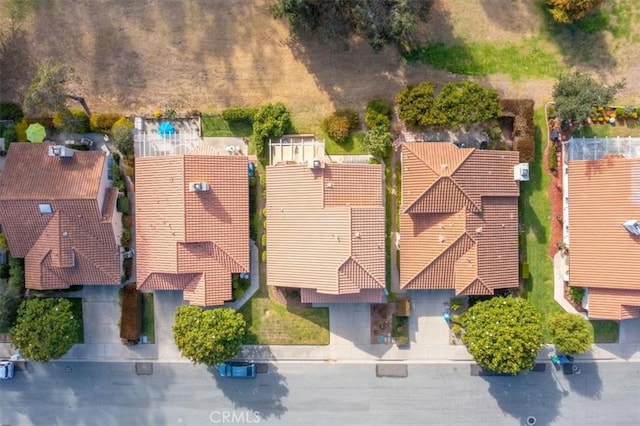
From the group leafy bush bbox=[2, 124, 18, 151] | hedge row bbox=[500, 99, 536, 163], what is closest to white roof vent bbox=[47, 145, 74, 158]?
leafy bush bbox=[2, 124, 18, 151]

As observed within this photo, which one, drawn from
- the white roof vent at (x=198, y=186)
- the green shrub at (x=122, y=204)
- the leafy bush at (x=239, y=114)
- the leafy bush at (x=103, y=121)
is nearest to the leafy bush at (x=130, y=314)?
the green shrub at (x=122, y=204)

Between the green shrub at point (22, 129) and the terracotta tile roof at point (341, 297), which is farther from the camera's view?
the green shrub at point (22, 129)

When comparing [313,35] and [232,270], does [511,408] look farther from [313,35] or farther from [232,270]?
[313,35]

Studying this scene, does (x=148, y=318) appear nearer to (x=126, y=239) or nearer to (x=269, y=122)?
(x=126, y=239)

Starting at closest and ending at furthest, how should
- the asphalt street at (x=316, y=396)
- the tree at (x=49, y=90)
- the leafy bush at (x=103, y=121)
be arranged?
the tree at (x=49, y=90) < the leafy bush at (x=103, y=121) < the asphalt street at (x=316, y=396)

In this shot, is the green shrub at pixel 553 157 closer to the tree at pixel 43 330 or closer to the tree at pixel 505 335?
the tree at pixel 505 335

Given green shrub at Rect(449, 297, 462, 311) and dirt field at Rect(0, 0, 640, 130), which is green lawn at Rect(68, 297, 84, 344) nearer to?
dirt field at Rect(0, 0, 640, 130)
